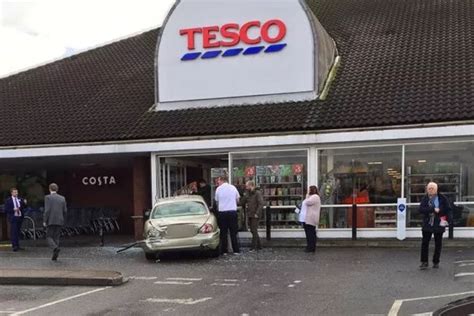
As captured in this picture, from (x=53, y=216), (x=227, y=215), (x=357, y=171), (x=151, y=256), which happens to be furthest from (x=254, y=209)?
(x=53, y=216)

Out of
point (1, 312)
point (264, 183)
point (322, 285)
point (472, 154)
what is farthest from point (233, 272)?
point (472, 154)

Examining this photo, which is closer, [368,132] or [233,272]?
[233,272]

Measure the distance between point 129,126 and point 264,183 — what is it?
4489mm

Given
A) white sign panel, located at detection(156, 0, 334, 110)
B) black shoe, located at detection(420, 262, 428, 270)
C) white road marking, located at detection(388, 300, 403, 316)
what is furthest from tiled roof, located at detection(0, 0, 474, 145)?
white road marking, located at detection(388, 300, 403, 316)

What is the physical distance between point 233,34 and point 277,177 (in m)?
4.54

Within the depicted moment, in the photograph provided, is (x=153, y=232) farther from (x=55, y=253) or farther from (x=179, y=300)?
(x=179, y=300)

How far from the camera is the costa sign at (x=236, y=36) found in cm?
1552

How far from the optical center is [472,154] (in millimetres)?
13328

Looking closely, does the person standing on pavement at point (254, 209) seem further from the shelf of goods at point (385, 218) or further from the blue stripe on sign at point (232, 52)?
the blue stripe on sign at point (232, 52)

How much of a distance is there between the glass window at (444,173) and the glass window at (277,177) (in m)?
2.83

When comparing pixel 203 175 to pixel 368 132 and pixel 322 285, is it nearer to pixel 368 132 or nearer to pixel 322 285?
pixel 368 132

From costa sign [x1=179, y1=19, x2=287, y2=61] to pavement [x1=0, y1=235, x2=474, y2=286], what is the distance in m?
5.60

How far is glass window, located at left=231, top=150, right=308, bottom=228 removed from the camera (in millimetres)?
14688

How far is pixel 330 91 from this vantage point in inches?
605
